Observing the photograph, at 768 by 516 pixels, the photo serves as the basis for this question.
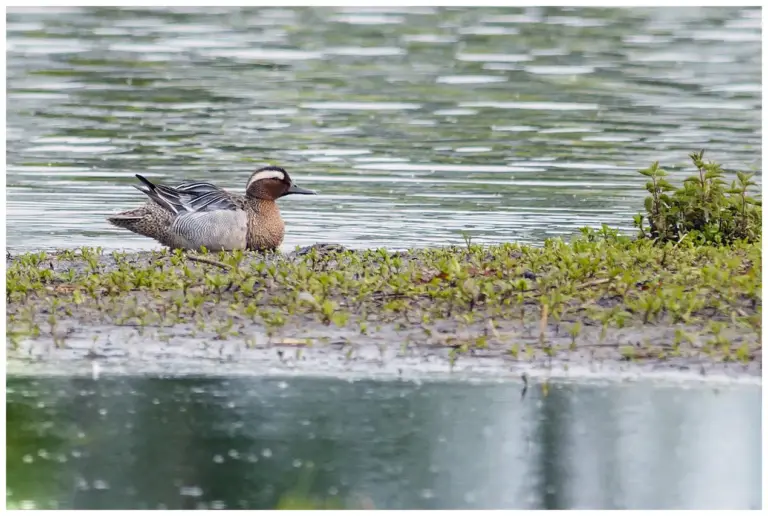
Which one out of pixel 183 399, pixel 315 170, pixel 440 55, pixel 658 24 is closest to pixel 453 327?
pixel 183 399

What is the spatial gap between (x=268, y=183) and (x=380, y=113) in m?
8.21

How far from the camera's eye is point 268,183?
1322 centimetres

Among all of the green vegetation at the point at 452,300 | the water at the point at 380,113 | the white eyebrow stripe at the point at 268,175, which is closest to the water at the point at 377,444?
the green vegetation at the point at 452,300

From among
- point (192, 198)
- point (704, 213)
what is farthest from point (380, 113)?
point (704, 213)

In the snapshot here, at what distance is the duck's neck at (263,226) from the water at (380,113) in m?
0.45

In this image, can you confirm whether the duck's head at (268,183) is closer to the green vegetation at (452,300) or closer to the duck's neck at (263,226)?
the duck's neck at (263,226)

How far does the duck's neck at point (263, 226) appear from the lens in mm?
12930

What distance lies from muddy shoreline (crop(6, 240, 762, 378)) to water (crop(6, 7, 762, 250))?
3.28 m

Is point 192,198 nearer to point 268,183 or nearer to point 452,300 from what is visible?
point 268,183

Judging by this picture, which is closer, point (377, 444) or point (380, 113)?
point (377, 444)

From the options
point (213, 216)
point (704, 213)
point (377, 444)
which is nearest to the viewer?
point (377, 444)

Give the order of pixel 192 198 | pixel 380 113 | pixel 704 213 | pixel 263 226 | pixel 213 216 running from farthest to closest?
pixel 380 113, pixel 263 226, pixel 192 198, pixel 213 216, pixel 704 213

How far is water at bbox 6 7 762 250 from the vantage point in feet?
50.2

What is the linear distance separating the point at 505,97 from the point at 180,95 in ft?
16.3
